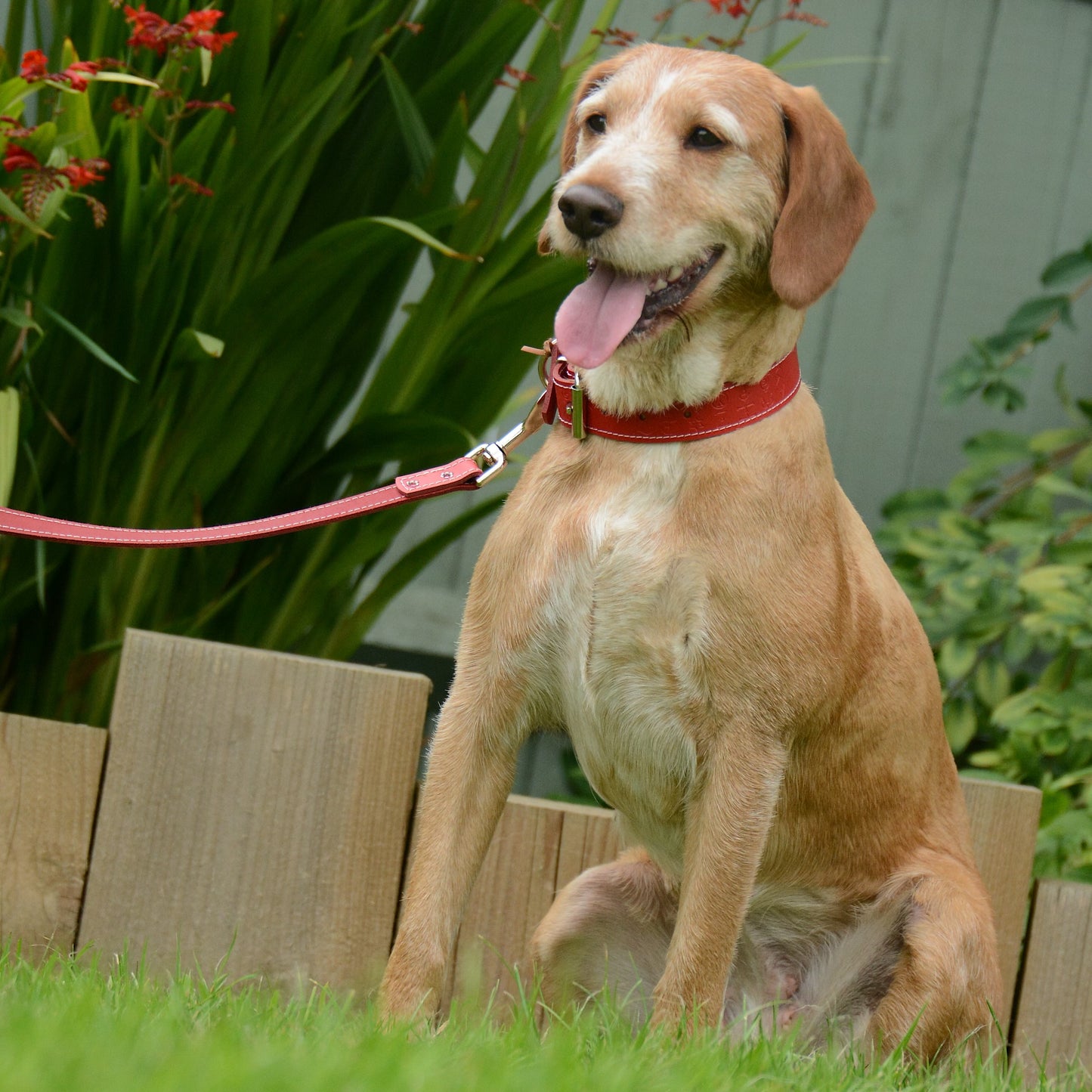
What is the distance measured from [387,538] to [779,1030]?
44.9 inches

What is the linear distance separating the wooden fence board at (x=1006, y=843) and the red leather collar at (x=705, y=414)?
0.80 m

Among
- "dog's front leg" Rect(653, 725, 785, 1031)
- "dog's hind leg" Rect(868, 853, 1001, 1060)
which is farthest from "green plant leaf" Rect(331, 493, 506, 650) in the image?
"dog's hind leg" Rect(868, 853, 1001, 1060)

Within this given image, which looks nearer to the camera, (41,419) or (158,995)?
(158,995)

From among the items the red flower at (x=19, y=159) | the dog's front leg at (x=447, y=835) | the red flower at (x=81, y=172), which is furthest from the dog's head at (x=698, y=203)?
the red flower at (x=19, y=159)

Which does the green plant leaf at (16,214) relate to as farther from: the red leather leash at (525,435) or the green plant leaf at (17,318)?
the red leather leash at (525,435)

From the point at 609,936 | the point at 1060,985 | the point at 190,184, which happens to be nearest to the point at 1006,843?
the point at 1060,985

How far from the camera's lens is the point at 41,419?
97.7 inches

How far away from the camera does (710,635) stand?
5.78 feet

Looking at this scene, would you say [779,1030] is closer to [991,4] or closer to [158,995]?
[158,995]

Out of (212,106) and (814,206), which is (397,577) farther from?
(814,206)

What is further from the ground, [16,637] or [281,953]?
[16,637]

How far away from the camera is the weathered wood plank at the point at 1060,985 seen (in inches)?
87.1

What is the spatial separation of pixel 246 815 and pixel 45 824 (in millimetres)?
297

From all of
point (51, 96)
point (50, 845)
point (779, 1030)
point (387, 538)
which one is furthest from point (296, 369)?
point (779, 1030)
